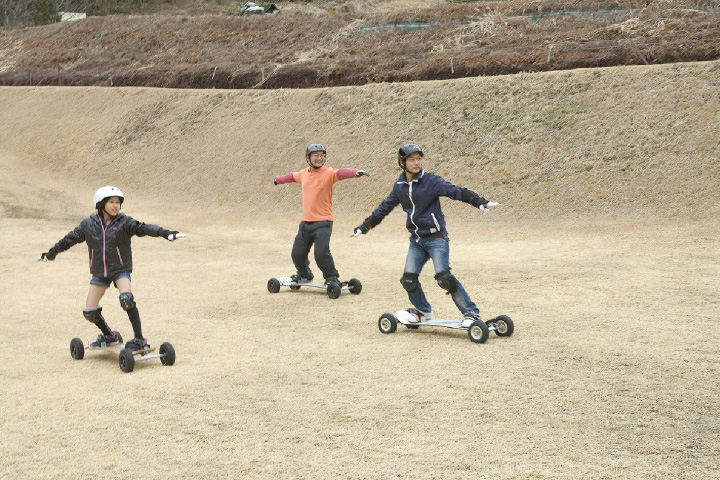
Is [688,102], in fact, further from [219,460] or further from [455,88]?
[219,460]

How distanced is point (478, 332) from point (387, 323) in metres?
1.34

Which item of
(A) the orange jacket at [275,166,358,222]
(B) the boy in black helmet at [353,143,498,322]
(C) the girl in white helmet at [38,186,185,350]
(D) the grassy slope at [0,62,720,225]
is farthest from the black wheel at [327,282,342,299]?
(D) the grassy slope at [0,62,720,225]

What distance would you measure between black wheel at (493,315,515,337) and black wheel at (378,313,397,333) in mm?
1304

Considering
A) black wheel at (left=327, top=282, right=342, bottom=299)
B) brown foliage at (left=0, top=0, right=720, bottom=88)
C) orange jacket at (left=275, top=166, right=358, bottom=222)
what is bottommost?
black wheel at (left=327, top=282, right=342, bottom=299)

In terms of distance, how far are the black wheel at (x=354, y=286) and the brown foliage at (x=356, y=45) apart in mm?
18455

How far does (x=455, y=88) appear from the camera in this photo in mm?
29531

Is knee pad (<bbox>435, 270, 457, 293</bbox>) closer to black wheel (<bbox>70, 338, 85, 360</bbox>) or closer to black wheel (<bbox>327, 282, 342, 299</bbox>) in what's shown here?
black wheel (<bbox>327, 282, 342, 299</bbox>)

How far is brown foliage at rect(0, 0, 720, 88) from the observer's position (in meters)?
30.5

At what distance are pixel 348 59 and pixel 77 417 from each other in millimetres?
32679

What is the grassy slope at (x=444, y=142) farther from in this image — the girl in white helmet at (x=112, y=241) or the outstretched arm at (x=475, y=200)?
the girl in white helmet at (x=112, y=241)

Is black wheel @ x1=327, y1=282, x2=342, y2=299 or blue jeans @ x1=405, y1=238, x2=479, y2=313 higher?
blue jeans @ x1=405, y1=238, x2=479, y2=313

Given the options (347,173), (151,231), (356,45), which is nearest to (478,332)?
(151,231)

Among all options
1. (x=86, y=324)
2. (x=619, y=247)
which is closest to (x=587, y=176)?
(x=619, y=247)

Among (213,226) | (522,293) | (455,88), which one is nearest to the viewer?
(522,293)
